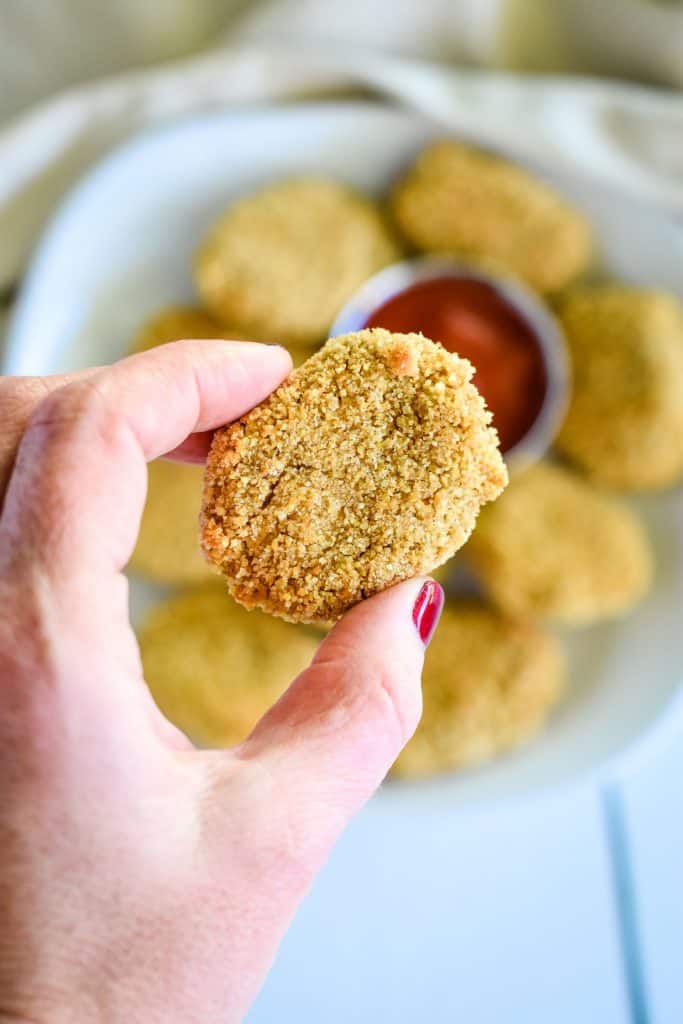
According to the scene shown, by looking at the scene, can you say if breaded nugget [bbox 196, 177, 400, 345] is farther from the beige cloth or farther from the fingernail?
the fingernail

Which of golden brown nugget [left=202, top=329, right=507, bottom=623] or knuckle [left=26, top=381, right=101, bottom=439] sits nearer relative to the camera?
knuckle [left=26, top=381, right=101, bottom=439]

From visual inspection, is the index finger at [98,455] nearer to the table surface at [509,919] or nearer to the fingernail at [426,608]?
the fingernail at [426,608]

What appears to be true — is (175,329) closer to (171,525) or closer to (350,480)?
(171,525)

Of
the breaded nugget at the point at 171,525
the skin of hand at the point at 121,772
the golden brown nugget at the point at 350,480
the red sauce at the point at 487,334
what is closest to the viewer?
the skin of hand at the point at 121,772

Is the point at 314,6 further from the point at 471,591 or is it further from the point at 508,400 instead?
the point at 471,591

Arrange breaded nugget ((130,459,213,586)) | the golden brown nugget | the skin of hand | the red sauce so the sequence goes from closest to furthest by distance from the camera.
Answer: the skin of hand
the golden brown nugget
the red sauce
breaded nugget ((130,459,213,586))

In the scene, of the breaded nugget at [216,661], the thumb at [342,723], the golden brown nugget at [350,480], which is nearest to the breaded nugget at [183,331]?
the breaded nugget at [216,661]

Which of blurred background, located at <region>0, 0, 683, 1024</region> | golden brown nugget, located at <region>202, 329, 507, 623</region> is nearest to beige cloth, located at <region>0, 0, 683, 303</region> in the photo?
blurred background, located at <region>0, 0, 683, 1024</region>
